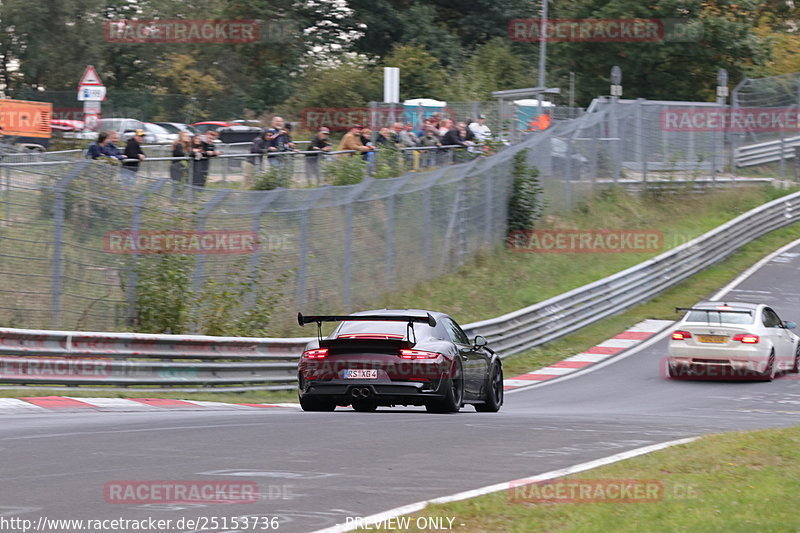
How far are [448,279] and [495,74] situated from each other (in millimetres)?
34067

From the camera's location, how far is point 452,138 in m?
30.3

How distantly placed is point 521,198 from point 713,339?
38.8ft

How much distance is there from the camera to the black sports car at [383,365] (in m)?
13.6

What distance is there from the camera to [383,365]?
13586 mm

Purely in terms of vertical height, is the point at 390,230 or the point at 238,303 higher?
the point at 390,230

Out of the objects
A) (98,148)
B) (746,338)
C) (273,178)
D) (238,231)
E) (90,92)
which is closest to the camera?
(238,231)

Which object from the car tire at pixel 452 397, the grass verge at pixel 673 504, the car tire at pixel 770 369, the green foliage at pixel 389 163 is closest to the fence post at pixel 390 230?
the green foliage at pixel 389 163

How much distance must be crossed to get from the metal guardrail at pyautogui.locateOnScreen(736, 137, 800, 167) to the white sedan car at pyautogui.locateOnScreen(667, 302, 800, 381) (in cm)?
2447

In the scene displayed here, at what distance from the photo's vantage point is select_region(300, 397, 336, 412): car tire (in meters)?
14.1

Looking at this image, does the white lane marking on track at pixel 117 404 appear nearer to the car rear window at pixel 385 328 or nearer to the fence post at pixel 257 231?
the car rear window at pixel 385 328

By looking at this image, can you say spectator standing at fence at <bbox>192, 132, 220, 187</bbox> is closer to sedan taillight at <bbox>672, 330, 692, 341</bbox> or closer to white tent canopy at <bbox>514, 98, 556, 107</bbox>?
sedan taillight at <bbox>672, 330, 692, 341</bbox>

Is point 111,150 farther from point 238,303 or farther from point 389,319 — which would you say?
point 389,319

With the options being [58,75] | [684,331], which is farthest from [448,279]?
[58,75]

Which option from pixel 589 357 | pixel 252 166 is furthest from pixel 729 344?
pixel 252 166
